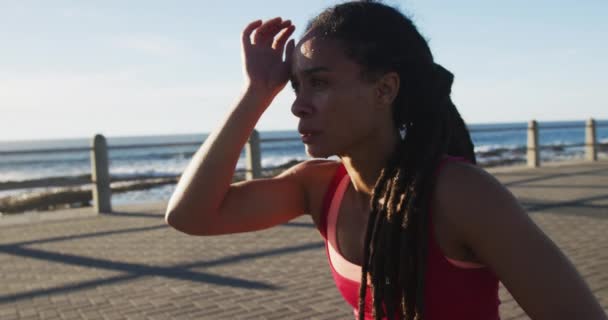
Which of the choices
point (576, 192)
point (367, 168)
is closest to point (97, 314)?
point (367, 168)

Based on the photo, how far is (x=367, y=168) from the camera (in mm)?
1846

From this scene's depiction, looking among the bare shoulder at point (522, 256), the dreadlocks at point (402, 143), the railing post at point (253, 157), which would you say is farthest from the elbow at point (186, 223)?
the railing post at point (253, 157)

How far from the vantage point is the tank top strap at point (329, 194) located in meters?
1.99

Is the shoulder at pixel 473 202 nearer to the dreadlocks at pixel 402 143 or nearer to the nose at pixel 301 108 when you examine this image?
the dreadlocks at pixel 402 143

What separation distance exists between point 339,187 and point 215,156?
0.40m

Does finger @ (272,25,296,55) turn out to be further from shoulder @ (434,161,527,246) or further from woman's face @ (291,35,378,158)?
shoulder @ (434,161,527,246)

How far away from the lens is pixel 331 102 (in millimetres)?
Answer: 1697

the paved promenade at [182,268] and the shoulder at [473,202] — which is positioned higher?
the shoulder at [473,202]

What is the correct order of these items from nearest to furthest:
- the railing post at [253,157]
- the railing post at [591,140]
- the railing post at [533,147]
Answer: the railing post at [253,157] < the railing post at [533,147] < the railing post at [591,140]

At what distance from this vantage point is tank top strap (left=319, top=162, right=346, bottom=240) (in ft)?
6.53

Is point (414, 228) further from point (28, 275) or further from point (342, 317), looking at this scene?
point (28, 275)

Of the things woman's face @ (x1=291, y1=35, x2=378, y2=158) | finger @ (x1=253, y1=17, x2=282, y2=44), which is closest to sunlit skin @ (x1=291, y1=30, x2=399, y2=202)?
woman's face @ (x1=291, y1=35, x2=378, y2=158)

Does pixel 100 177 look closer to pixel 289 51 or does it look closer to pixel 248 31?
pixel 248 31

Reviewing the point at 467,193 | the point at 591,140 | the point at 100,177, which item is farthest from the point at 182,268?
the point at 591,140
